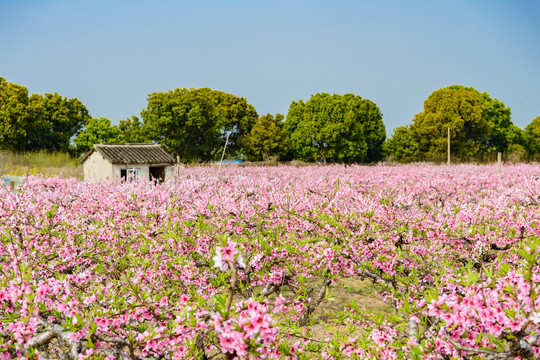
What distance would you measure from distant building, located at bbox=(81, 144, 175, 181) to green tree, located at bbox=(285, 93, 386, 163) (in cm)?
3182

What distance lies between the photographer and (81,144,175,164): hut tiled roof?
23578mm

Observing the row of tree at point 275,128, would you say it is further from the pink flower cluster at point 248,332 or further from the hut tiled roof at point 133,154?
the pink flower cluster at point 248,332

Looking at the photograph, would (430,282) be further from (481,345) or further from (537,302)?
(537,302)

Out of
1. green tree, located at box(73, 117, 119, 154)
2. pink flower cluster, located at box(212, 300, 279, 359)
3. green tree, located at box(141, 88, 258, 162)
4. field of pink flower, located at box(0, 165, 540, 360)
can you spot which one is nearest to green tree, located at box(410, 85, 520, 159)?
green tree, located at box(141, 88, 258, 162)

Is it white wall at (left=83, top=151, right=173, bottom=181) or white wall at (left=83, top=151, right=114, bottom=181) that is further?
white wall at (left=83, top=151, right=114, bottom=181)

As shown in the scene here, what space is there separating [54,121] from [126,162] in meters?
47.1

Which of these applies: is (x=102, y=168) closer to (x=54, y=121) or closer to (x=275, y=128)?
(x=275, y=128)

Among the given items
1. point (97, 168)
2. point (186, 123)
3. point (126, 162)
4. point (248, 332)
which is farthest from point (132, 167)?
point (186, 123)

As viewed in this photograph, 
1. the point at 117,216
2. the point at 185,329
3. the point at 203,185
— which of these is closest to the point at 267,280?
the point at 185,329

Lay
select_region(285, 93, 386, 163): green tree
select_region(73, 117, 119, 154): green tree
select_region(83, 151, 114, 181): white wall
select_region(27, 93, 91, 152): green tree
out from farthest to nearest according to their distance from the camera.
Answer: select_region(73, 117, 119, 154): green tree < select_region(27, 93, 91, 152): green tree < select_region(285, 93, 386, 163): green tree < select_region(83, 151, 114, 181): white wall

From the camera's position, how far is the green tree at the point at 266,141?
58375 millimetres

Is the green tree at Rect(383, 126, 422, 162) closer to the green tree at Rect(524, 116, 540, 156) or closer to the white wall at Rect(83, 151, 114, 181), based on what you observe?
the green tree at Rect(524, 116, 540, 156)

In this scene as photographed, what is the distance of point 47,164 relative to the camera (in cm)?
3619

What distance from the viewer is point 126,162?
23.6 meters
